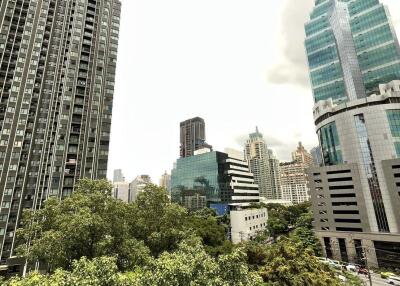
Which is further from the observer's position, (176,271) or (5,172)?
(5,172)

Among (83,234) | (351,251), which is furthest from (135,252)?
(351,251)

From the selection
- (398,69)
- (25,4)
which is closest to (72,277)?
(25,4)

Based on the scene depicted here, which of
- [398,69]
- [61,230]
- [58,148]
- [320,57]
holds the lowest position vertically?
[61,230]

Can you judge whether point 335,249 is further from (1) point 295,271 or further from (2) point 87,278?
(2) point 87,278

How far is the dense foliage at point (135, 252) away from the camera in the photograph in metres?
15.4

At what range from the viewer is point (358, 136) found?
66.6 metres

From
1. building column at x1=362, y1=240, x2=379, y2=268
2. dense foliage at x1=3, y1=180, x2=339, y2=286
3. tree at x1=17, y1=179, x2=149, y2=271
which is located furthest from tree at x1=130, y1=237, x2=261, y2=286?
building column at x1=362, y1=240, x2=379, y2=268

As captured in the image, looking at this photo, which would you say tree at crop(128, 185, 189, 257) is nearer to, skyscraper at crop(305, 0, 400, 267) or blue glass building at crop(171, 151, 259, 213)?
skyscraper at crop(305, 0, 400, 267)

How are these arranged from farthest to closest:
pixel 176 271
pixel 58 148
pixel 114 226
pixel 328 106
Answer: pixel 328 106 < pixel 58 148 < pixel 114 226 < pixel 176 271

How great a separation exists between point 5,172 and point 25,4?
47.2 m

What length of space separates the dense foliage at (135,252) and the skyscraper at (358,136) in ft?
125

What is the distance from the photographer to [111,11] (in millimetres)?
76312

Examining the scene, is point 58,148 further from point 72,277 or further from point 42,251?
point 72,277

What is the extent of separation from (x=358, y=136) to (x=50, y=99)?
83.2 m
